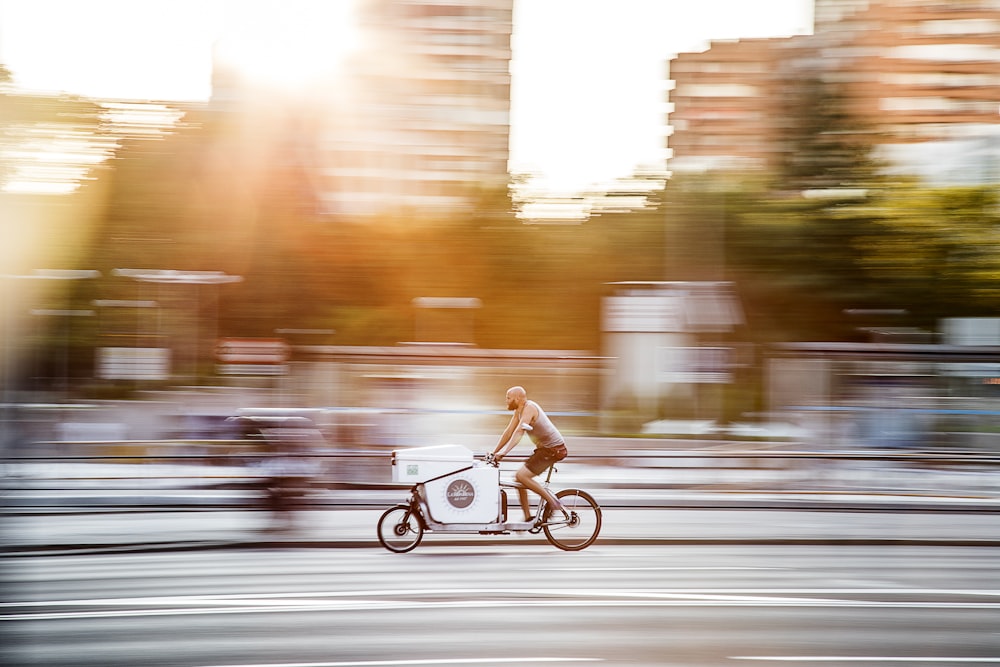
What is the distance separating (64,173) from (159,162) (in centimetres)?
279

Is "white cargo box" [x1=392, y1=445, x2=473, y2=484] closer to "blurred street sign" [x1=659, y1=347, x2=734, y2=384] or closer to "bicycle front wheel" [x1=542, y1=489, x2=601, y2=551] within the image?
"bicycle front wheel" [x1=542, y1=489, x2=601, y2=551]

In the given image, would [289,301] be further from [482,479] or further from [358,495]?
[482,479]

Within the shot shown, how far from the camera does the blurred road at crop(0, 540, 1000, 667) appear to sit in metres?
6.38

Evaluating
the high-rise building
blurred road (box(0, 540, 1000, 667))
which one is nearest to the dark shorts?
blurred road (box(0, 540, 1000, 667))

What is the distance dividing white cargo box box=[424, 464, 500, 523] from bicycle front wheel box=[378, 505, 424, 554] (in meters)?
0.46

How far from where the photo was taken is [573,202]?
38.6 meters

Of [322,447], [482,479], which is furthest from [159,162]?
[482,479]

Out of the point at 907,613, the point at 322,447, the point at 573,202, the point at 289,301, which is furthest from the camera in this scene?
the point at 573,202

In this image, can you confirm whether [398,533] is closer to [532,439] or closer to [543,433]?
[532,439]

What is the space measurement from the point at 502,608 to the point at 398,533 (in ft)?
10.2

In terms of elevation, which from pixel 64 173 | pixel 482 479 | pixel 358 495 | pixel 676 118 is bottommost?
pixel 358 495

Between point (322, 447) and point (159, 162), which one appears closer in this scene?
point (322, 447)

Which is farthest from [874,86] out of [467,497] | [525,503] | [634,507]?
[467,497]

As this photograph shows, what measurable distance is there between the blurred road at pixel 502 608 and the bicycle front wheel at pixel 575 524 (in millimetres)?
175
